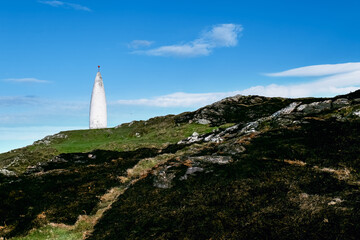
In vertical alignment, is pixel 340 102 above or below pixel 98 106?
below

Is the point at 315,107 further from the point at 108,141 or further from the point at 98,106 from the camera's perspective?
the point at 98,106

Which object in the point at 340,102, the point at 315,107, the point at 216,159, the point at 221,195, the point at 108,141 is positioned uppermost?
the point at 340,102

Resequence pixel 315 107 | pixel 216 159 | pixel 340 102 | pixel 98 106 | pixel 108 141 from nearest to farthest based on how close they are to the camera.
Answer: pixel 216 159
pixel 340 102
pixel 315 107
pixel 108 141
pixel 98 106

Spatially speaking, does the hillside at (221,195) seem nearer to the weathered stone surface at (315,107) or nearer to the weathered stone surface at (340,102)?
the weathered stone surface at (340,102)

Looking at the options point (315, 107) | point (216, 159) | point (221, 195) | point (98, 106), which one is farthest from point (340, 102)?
point (98, 106)

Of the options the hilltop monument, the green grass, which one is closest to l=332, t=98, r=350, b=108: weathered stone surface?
the green grass

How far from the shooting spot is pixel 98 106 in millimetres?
89938

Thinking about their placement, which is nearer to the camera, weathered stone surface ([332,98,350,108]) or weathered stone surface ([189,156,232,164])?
weathered stone surface ([189,156,232,164])

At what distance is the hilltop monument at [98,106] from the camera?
89.2 meters

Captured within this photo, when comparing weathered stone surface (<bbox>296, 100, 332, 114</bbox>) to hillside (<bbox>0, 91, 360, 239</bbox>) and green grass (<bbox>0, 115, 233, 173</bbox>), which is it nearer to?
hillside (<bbox>0, 91, 360, 239</bbox>)

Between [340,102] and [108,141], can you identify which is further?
[108,141]

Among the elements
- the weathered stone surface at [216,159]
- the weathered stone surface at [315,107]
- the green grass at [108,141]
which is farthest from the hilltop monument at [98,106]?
the weathered stone surface at [216,159]

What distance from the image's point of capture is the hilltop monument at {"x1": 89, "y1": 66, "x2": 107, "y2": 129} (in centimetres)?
8919

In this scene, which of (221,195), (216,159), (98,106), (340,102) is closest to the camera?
(221,195)
